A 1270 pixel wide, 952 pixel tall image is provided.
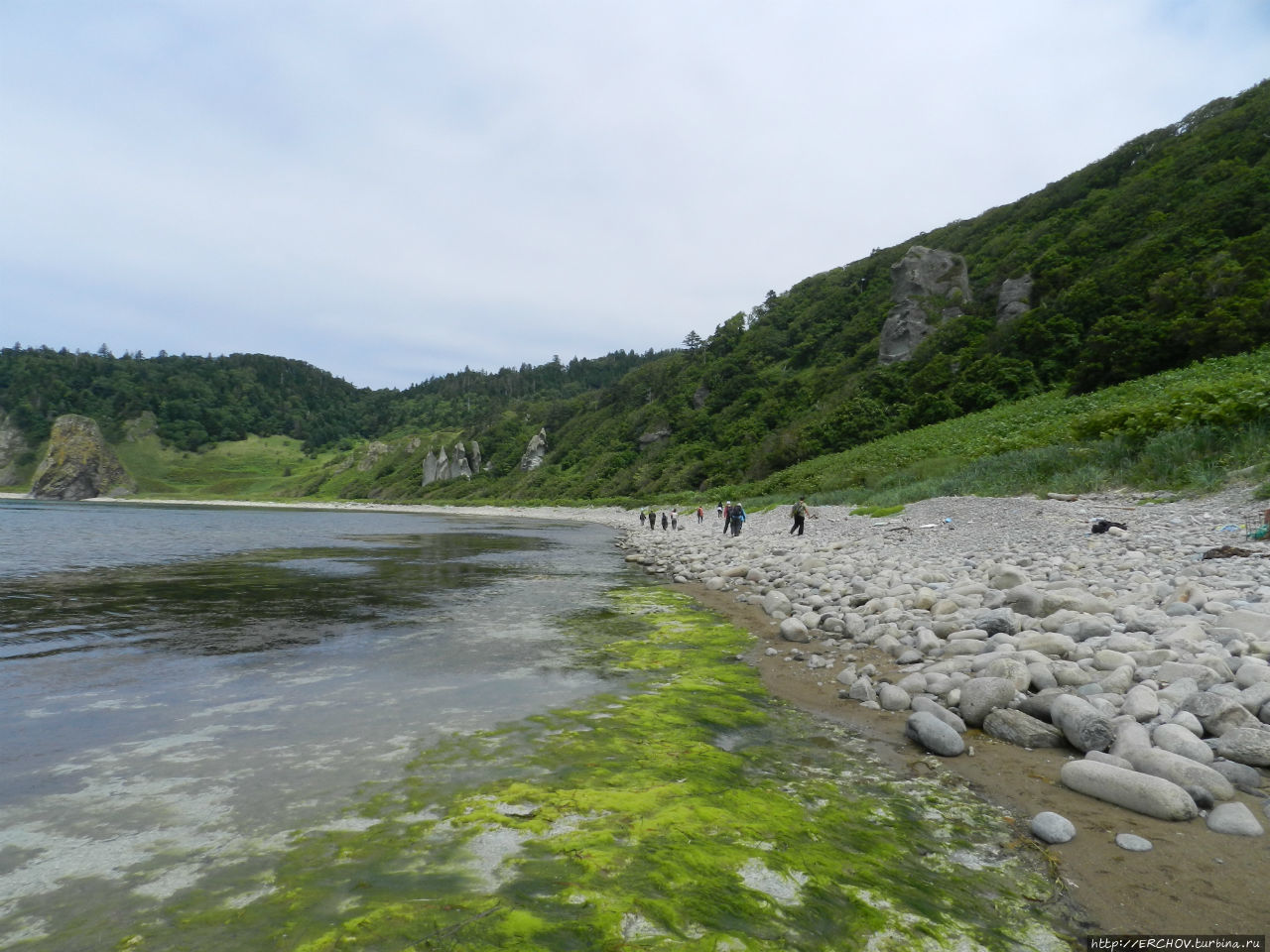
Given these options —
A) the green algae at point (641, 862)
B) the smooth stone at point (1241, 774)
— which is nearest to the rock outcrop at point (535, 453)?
the green algae at point (641, 862)

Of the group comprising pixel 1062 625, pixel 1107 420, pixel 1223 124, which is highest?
pixel 1223 124

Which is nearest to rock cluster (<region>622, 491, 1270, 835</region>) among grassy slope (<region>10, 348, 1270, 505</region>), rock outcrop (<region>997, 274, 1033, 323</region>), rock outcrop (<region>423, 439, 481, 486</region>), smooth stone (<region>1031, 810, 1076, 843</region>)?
smooth stone (<region>1031, 810, 1076, 843</region>)

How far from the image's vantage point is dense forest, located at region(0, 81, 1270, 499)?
1506 inches

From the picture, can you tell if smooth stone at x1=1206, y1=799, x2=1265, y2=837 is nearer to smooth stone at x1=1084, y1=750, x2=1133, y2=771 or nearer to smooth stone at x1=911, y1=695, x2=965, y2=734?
smooth stone at x1=1084, y1=750, x2=1133, y2=771

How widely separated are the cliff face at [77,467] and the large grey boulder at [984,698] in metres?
186

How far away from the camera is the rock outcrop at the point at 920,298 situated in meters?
66.6

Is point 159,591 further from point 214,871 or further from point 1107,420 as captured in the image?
point 1107,420

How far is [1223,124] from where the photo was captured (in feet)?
206

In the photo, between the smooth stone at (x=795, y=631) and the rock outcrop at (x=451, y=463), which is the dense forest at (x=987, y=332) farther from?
the smooth stone at (x=795, y=631)

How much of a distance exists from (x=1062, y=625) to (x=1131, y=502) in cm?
1169

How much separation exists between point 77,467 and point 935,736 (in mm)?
187047

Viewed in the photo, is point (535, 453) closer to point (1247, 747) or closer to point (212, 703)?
point (212, 703)

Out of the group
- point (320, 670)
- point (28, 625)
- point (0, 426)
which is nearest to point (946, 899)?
point (320, 670)

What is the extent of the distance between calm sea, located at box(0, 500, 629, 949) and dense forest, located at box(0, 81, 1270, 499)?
38531 millimetres
